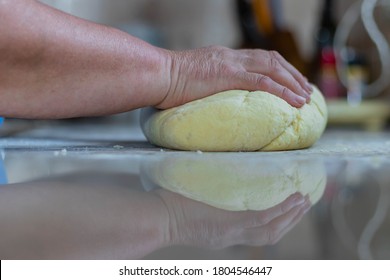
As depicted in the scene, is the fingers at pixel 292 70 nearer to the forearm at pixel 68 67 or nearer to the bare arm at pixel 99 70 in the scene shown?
the bare arm at pixel 99 70

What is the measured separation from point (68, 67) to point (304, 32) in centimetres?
177

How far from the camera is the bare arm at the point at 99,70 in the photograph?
0.88 metres

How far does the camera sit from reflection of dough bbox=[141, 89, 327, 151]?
0.94 metres

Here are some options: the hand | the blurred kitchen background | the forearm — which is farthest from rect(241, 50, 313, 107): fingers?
the blurred kitchen background

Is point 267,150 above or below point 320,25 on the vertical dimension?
below

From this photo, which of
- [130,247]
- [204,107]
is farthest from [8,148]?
[130,247]

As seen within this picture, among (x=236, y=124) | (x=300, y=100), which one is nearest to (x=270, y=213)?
(x=236, y=124)

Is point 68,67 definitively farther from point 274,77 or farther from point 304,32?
point 304,32

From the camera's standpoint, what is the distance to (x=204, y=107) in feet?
3.14

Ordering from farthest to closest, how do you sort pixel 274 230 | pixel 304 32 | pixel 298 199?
pixel 304 32 < pixel 298 199 < pixel 274 230

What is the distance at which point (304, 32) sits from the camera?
99.5 inches

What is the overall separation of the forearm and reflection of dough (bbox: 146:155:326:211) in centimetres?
21
